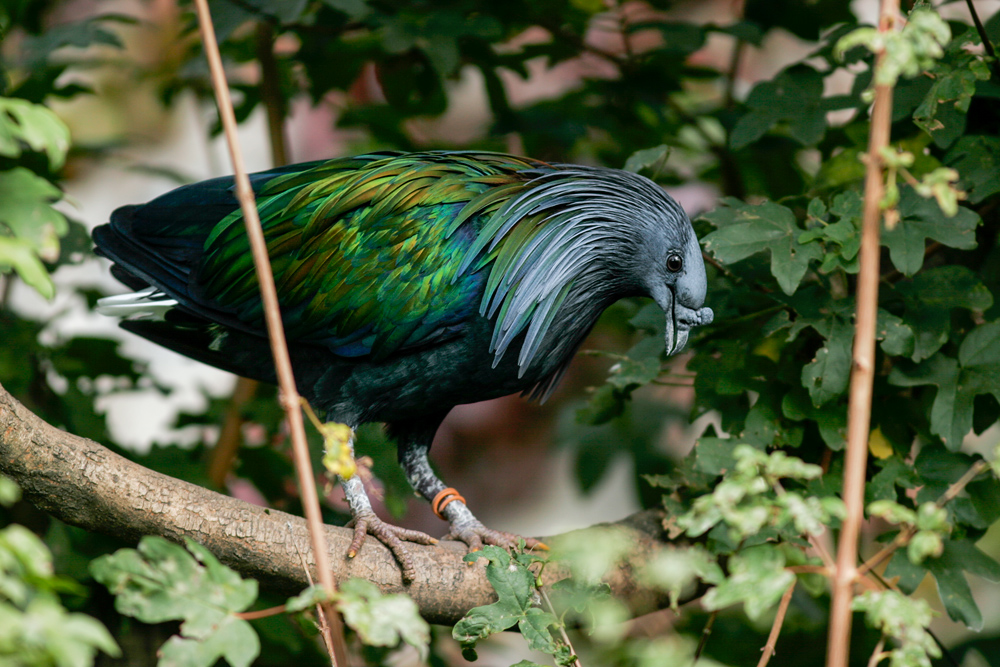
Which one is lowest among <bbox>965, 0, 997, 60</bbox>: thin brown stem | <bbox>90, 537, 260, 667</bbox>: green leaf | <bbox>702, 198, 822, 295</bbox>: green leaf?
<bbox>90, 537, 260, 667</bbox>: green leaf

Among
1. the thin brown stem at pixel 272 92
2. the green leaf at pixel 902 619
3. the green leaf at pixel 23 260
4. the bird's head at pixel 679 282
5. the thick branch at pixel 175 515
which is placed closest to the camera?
the green leaf at pixel 23 260

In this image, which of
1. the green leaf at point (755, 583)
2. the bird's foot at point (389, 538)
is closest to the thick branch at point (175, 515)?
the bird's foot at point (389, 538)

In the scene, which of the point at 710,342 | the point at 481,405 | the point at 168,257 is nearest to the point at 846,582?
the point at 710,342

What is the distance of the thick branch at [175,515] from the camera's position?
1934mm

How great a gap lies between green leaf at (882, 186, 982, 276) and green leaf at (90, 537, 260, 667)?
1.60 metres

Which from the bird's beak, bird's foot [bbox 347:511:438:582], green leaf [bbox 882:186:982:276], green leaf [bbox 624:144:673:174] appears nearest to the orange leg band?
bird's foot [bbox 347:511:438:582]

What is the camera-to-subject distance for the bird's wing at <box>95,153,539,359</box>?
235cm

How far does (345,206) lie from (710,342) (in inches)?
43.2

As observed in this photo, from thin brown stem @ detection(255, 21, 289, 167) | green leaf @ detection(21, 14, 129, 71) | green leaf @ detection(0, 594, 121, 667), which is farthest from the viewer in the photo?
thin brown stem @ detection(255, 21, 289, 167)

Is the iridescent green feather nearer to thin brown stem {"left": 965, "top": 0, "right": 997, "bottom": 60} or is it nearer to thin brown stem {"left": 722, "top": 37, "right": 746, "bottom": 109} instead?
thin brown stem {"left": 965, "top": 0, "right": 997, "bottom": 60}

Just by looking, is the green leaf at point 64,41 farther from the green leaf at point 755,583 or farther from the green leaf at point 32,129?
the green leaf at point 755,583

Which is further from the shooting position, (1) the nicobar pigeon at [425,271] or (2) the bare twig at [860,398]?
(1) the nicobar pigeon at [425,271]

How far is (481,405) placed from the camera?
621 centimetres

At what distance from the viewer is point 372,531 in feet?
7.72
